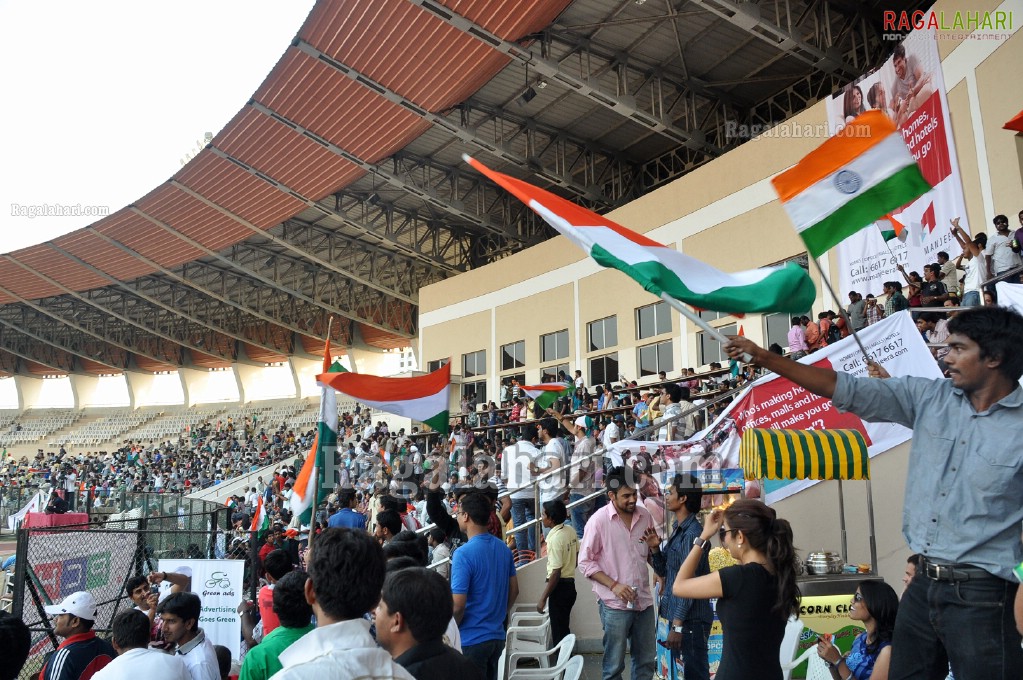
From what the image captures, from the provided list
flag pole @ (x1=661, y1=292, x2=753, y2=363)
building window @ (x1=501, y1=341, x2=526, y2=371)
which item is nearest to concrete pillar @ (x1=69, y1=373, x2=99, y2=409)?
building window @ (x1=501, y1=341, x2=526, y2=371)

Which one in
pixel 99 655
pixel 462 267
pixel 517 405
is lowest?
pixel 99 655

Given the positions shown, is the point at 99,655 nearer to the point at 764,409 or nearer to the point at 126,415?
the point at 764,409

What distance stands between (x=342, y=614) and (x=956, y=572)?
1.73 metres

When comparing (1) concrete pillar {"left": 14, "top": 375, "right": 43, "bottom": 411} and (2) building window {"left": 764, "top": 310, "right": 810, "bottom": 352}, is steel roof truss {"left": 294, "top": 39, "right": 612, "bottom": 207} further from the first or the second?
(1) concrete pillar {"left": 14, "top": 375, "right": 43, "bottom": 411}

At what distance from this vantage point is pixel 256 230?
26.7 metres

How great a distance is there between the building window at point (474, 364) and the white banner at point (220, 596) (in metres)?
19.7

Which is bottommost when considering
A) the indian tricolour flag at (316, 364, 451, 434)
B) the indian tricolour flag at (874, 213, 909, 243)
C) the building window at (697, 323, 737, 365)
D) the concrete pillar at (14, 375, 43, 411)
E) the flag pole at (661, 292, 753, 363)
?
the flag pole at (661, 292, 753, 363)

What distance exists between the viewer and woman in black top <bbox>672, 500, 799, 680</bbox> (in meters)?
2.91

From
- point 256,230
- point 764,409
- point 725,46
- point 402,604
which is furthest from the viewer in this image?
point 256,230

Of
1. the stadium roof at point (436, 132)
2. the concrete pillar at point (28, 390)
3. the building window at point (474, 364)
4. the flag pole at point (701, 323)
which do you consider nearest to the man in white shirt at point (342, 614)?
the flag pole at point (701, 323)

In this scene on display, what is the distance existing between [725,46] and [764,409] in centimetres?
1268

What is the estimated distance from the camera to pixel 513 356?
80.4 ft

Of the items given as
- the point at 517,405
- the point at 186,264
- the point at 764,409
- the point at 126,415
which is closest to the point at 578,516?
the point at 764,409

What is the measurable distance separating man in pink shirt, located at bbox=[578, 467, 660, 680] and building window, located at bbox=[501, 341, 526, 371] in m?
18.6
